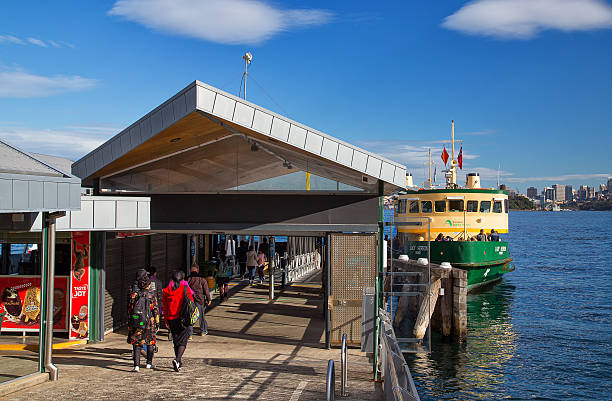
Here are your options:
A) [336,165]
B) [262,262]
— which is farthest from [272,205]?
[262,262]

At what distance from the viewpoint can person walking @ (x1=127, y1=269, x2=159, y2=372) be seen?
8.89 meters

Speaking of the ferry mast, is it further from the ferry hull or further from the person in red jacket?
the person in red jacket

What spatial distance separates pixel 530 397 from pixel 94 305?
10614 mm

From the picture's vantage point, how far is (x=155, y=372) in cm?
910

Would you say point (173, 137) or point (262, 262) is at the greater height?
point (173, 137)

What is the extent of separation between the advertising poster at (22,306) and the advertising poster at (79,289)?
203mm

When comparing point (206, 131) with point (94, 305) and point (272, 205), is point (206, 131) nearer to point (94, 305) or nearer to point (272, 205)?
point (272, 205)

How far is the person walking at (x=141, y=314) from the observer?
29.2ft

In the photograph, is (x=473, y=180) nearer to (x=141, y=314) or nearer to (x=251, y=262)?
(x=251, y=262)

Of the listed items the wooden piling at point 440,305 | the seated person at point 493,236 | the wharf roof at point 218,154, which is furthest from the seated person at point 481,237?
the wharf roof at point 218,154

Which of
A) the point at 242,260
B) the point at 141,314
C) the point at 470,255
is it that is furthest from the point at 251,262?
the point at 470,255

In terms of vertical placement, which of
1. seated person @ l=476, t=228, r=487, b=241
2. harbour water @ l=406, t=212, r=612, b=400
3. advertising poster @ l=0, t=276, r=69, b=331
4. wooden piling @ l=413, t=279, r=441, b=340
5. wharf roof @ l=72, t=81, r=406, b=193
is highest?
wharf roof @ l=72, t=81, r=406, b=193

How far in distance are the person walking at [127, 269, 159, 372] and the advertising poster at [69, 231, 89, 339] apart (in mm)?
2587

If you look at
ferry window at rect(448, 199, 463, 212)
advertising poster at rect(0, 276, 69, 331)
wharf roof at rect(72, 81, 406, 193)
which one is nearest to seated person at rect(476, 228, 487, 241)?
ferry window at rect(448, 199, 463, 212)
